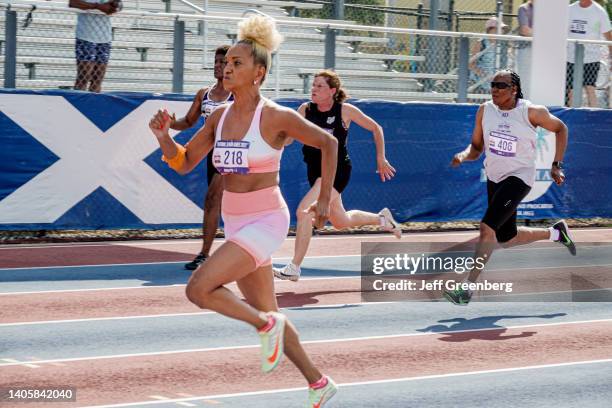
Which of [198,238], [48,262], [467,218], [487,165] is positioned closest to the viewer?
[487,165]

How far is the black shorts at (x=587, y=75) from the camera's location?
1870cm

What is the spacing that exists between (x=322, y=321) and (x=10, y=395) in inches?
140

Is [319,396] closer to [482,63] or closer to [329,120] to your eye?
[329,120]

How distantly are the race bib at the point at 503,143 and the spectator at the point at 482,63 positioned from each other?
21.5 ft

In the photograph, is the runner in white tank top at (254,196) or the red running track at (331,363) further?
the red running track at (331,363)

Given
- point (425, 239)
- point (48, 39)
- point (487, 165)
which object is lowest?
point (425, 239)

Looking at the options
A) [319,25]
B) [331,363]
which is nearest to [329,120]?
[331,363]

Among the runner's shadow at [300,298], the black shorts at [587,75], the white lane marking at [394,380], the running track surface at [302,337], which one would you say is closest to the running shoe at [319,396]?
the running track surface at [302,337]

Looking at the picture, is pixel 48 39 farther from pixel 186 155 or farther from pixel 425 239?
pixel 186 155

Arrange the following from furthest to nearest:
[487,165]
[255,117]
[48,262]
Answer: [48,262]
[487,165]
[255,117]

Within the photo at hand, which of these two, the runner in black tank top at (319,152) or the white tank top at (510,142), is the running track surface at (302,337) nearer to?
the runner in black tank top at (319,152)

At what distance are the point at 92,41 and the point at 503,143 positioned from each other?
5841mm

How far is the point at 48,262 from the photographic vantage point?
12.5 m

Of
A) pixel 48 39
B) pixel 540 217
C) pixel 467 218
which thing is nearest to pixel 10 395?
pixel 48 39
